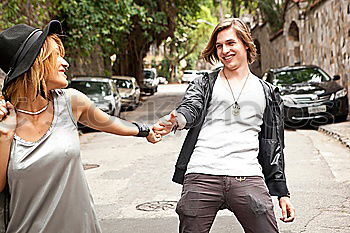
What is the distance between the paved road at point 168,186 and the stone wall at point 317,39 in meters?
4.86

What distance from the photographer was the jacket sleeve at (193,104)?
3326 millimetres

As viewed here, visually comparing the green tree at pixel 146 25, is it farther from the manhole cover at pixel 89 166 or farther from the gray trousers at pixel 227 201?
the gray trousers at pixel 227 201

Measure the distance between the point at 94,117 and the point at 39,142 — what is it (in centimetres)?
49

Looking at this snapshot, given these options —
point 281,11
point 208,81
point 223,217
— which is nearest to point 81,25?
point 281,11

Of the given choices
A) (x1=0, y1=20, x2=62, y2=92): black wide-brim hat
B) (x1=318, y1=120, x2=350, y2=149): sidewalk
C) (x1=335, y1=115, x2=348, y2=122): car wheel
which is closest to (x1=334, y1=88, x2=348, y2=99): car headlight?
(x1=335, y1=115, x2=348, y2=122): car wheel

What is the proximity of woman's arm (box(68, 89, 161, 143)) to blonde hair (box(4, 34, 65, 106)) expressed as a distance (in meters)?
0.19

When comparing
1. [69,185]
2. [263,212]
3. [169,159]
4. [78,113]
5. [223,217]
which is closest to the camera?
[69,185]

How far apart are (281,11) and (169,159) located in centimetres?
1921

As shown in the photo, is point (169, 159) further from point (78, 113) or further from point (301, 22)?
point (301, 22)

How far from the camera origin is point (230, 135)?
131 inches

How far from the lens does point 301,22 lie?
76.5 feet

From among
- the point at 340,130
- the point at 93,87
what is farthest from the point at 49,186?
the point at 93,87

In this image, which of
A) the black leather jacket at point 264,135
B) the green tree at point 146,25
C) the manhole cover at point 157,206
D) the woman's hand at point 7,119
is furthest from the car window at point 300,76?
the woman's hand at point 7,119

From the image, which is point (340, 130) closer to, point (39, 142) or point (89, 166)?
point (89, 166)
